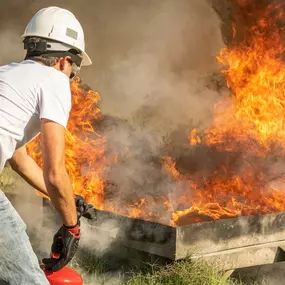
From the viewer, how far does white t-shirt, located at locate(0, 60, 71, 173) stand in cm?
277

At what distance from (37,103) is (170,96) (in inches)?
287

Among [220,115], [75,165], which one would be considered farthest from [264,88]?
[75,165]

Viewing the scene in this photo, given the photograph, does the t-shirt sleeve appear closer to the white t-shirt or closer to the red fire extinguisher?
the white t-shirt

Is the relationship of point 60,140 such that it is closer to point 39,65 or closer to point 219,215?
point 39,65

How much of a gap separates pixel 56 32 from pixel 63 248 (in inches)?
49.4

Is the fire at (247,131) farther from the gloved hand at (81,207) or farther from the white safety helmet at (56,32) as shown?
the white safety helmet at (56,32)

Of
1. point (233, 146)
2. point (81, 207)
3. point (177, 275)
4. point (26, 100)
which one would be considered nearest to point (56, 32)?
point (26, 100)

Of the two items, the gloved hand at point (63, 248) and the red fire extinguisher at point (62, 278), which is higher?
the gloved hand at point (63, 248)

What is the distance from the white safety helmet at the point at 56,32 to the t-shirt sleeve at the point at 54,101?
40cm

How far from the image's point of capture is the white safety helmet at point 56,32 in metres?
3.19

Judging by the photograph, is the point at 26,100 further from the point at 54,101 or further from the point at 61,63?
the point at 61,63

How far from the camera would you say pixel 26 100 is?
2.78 m

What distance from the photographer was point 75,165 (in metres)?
7.37

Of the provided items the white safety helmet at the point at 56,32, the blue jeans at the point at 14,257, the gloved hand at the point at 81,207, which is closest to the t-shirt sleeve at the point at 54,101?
the white safety helmet at the point at 56,32
